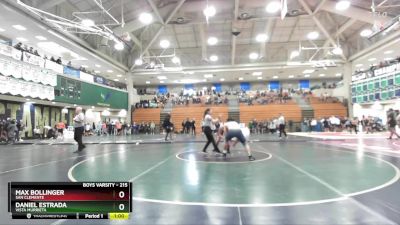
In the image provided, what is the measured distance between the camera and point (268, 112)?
33.9 metres

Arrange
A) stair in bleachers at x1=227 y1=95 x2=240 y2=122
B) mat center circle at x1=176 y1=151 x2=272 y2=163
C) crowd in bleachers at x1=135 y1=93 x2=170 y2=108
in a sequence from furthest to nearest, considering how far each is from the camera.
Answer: crowd in bleachers at x1=135 y1=93 x2=170 y2=108
stair in bleachers at x1=227 y1=95 x2=240 y2=122
mat center circle at x1=176 y1=151 x2=272 y2=163

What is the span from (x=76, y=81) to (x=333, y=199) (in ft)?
81.3

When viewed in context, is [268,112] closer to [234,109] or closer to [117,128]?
[234,109]

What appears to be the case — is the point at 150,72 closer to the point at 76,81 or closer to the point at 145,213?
the point at 76,81

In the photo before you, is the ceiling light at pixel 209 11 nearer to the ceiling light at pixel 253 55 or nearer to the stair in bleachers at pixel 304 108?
the ceiling light at pixel 253 55

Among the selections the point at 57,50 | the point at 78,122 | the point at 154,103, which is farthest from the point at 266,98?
the point at 78,122

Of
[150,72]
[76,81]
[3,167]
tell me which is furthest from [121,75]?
[3,167]

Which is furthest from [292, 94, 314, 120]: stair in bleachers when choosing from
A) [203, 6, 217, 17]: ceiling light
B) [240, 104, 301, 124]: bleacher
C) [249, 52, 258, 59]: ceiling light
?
[203, 6, 217, 17]: ceiling light
